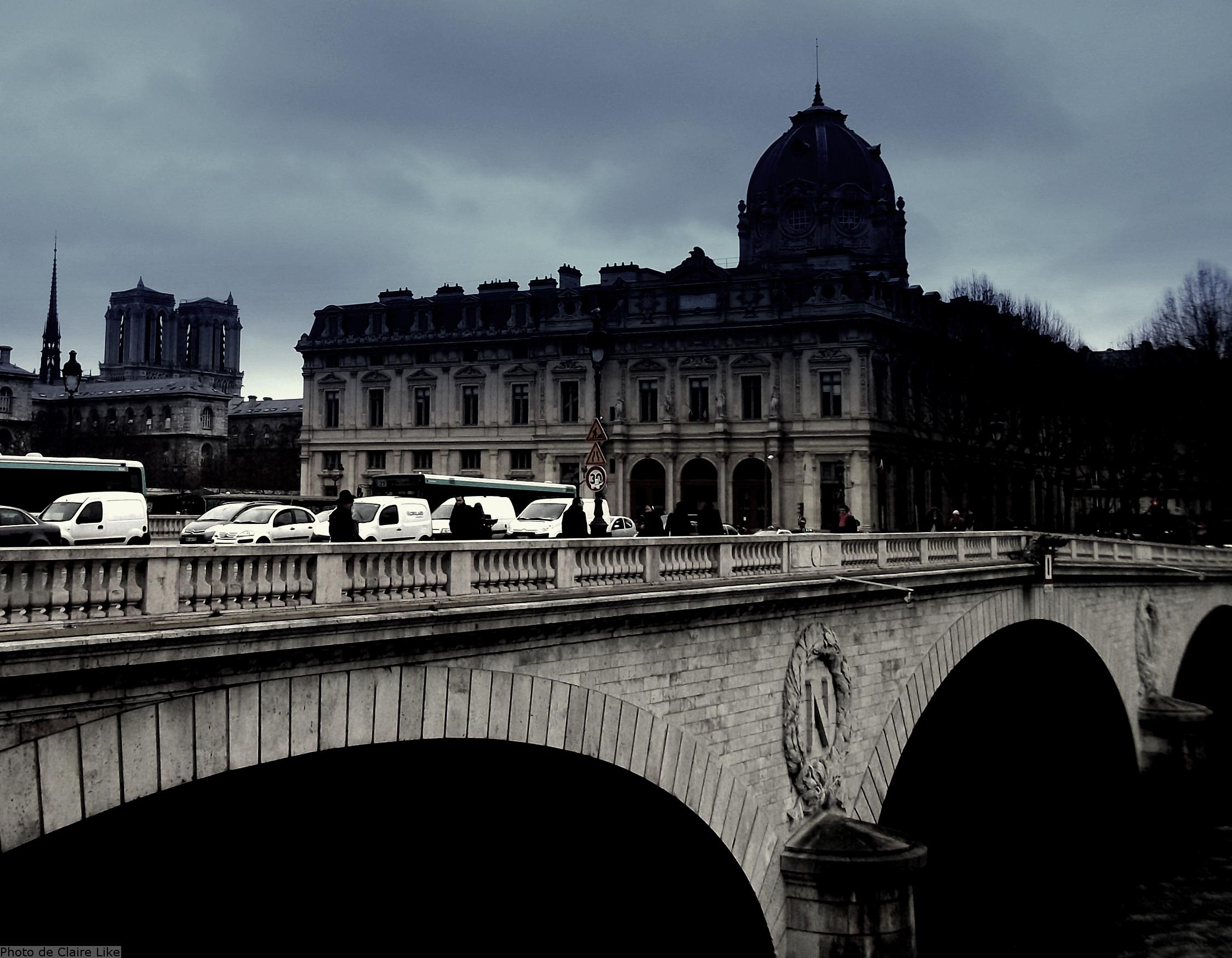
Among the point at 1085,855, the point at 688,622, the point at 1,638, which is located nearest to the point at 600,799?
the point at 688,622

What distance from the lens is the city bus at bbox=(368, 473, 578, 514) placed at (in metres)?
51.6

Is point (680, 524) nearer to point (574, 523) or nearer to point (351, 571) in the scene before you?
point (574, 523)

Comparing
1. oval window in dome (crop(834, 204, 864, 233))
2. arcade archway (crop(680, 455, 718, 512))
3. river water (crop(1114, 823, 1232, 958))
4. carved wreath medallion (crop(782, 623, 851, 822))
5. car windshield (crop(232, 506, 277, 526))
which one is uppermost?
oval window in dome (crop(834, 204, 864, 233))

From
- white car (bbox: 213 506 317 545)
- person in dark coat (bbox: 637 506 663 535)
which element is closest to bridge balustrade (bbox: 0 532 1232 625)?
person in dark coat (bbox: 637 506 663 535)

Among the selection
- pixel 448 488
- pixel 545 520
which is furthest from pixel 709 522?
pixel 448 488

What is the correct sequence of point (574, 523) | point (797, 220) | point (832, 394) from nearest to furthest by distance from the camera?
point (574, 523) → point (832, 394) → point (797, 220)

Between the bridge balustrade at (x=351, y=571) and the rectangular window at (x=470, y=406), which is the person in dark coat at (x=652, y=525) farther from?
the rectangular window at (x=470, y=406)

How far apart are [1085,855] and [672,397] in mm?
52132

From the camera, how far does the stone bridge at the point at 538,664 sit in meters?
8.91

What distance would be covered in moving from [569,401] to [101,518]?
5831 cm

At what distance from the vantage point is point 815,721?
1914 cm

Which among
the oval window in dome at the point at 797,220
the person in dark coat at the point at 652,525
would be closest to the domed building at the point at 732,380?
the oval window in dome at the point at 797,220

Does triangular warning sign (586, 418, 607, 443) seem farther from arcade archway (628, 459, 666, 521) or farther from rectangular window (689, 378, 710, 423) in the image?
arcade archway (628, 459, 666, 521)

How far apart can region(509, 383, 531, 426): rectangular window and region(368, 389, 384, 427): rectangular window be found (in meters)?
9.84
